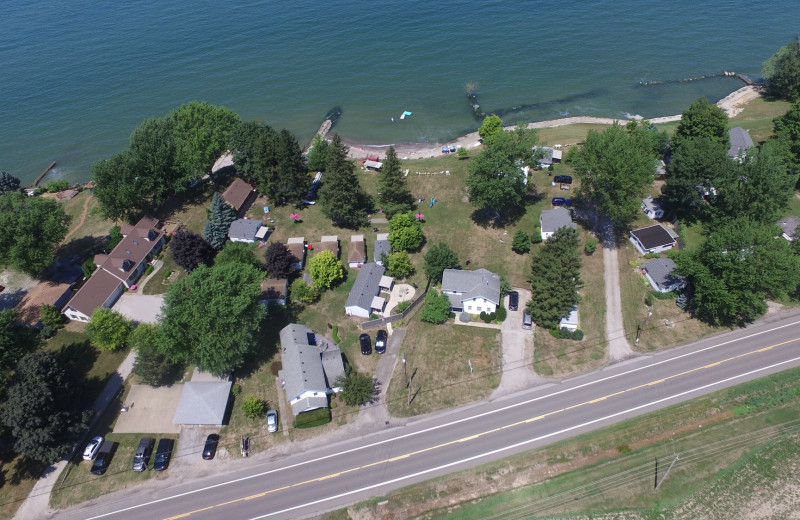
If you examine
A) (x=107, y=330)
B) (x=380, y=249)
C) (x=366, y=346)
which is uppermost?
(x=380, y=249)

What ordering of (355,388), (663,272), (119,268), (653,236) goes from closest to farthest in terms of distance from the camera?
(355,388) < (663,272) < (119,268) < (653,236)

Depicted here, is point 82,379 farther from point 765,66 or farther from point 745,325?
point 765,66

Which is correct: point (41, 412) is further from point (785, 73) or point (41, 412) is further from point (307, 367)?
point (785, 73)

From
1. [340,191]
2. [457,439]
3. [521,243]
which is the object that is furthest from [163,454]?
[521,243]

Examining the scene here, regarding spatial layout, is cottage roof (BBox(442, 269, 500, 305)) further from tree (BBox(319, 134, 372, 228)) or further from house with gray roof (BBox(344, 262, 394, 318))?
tree (BBox(319, 134, 372, 228))

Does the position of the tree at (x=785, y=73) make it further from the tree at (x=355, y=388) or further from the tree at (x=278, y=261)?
the tree at (x=278, y=261)

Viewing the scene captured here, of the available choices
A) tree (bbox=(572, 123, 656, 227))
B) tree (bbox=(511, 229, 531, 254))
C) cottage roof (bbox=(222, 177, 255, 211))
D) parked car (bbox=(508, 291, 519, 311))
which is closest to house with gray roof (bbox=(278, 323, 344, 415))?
parked car (bbox=(508, 291, 519, 311))
